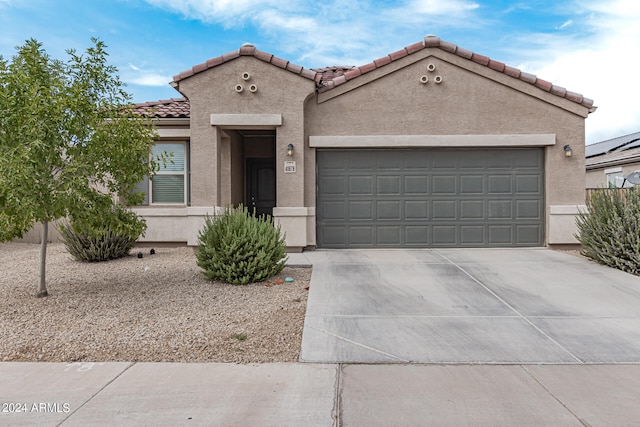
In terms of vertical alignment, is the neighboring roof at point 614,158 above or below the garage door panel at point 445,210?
above

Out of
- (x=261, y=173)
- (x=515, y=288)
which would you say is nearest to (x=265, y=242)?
(x=515, y=288)

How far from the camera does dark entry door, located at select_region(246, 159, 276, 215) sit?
48.8 feet

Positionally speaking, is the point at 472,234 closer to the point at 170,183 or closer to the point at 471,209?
the point at 471,209

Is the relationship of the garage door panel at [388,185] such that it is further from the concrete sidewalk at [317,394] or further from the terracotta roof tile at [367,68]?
the concrete sidewalk at [317,394]

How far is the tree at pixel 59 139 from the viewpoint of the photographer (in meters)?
5.97

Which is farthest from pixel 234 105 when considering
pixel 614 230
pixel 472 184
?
pixel 614 230

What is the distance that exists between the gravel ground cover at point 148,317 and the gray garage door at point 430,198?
3.01m

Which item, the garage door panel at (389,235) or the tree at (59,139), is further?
the garage door panel at (389,235)

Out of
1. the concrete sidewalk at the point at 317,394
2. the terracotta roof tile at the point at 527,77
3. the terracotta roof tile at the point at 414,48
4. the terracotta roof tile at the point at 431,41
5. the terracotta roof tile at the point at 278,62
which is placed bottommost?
the concrete sidewalk at the point at 317,394

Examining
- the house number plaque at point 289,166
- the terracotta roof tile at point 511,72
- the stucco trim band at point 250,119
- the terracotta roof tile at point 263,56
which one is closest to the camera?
the terracotta roof tile at point 263,56

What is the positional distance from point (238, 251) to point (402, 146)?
218 inches

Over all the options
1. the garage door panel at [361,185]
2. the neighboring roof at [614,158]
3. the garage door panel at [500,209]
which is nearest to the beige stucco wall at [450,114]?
the garage door panel at [500,209]

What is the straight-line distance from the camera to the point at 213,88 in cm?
1107

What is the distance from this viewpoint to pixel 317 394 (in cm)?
392
